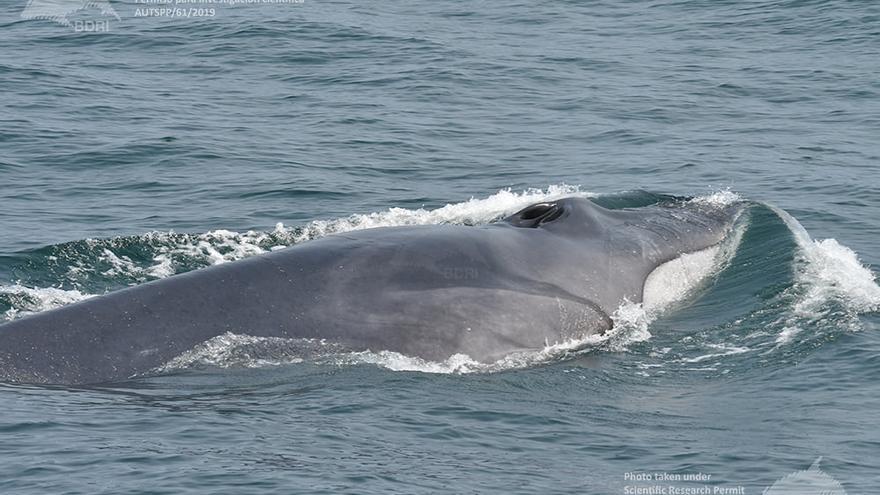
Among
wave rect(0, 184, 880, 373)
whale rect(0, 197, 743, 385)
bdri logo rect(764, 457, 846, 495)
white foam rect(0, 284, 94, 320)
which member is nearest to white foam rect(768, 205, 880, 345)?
wave rect(0, 184, 880, 373)

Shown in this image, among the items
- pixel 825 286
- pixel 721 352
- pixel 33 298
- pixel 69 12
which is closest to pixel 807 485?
pixel 721 352

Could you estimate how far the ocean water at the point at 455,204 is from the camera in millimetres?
13766

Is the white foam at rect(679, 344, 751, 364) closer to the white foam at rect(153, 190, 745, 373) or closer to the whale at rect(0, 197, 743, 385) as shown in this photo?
the white foam at rect(153, 190, 745, 373)

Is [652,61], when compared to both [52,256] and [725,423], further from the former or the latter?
[725,423]

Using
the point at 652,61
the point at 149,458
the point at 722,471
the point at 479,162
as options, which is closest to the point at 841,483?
the point at 722,471

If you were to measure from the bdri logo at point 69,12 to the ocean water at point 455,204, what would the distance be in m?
0.45

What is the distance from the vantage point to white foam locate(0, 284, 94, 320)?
19.4 meters

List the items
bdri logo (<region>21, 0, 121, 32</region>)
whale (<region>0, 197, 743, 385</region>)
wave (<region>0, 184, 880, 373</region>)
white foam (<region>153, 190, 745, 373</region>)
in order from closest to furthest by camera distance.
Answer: whale (<region>0, 197, 743, 385</region>) → white foam (<region>153, 190, 745, 373</region>) → wave (<region>0, 184, 880, 373</region>) → bdri logo (<region>21, 0, 121, 32</region>)

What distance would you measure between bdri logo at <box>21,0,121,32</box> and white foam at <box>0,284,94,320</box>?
98.8 ft

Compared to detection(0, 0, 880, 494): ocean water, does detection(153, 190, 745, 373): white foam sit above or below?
above

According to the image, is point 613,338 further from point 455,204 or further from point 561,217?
point 455,204

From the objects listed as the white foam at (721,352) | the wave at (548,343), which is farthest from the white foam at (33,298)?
the white foam at (721,352)

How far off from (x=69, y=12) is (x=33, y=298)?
36476 mm

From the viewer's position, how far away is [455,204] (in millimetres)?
27188
